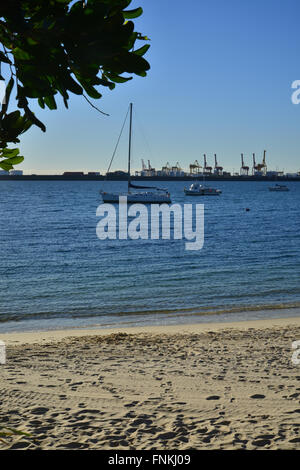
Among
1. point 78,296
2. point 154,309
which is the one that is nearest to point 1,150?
point 154,309

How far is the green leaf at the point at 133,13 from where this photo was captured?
73.7 inches

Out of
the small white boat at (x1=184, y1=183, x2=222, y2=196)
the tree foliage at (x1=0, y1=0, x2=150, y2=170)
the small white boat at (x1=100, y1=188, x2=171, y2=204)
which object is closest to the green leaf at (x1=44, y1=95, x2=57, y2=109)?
the tree foliage at (x1=0, y1=0, x2=150, y2=170)

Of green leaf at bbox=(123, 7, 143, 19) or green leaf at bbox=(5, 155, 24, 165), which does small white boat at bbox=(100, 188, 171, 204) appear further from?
green leaf at bbox=(123, 7, 143, 19)

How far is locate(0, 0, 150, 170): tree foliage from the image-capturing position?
5.54ft

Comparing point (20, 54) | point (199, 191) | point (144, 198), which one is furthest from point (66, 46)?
point (199, 191)

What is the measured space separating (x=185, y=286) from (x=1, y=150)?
17.2 meters

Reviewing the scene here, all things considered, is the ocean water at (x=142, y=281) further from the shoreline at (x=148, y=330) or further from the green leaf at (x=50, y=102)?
the green leaf at (x=50, y=102)

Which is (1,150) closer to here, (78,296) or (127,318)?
(127,318)

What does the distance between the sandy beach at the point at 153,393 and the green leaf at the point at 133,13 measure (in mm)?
4301

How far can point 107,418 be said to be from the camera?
231 inches

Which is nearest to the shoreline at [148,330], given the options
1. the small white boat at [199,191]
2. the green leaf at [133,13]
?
the green leaf at [133,13]

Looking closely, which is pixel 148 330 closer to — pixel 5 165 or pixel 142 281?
pixel 142 281

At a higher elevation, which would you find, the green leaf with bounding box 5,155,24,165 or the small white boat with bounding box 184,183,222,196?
the small white boat with bounding box 184,183,222,196

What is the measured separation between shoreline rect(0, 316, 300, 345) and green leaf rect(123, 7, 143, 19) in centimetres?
1015
